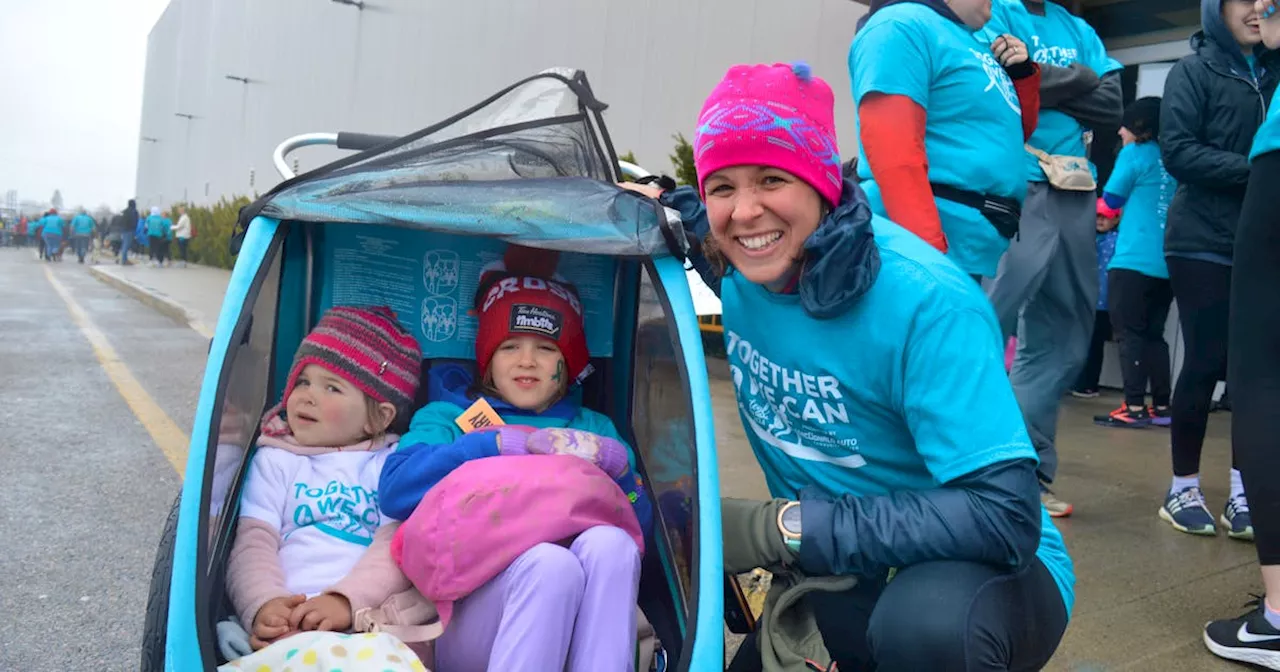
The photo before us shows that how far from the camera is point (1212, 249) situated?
10.6 ft

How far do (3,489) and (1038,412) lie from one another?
390cm

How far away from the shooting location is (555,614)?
164cm

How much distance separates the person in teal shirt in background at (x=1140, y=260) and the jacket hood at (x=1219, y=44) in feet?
4.65

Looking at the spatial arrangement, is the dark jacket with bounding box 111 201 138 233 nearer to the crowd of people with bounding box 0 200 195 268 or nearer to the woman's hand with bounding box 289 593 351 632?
the crowd of people with bounding box 0 200 195 268

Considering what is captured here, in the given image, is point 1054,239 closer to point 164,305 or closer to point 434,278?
point 434,278

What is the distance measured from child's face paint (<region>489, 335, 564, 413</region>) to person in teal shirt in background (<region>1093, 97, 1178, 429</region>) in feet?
12.0

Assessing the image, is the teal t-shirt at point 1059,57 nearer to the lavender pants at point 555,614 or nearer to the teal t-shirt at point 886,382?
the teal t-shirt at point 886,382

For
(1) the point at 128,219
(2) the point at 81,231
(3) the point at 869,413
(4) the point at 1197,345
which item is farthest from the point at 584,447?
(2) the point at 81,231

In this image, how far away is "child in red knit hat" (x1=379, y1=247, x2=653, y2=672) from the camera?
1.64m

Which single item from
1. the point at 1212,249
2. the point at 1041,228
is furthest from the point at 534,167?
the point at 1212,249

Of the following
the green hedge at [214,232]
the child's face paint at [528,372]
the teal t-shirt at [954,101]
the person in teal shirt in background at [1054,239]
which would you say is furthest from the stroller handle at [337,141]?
the green hedge at [214,232]

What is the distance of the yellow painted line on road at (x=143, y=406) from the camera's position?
180 inches

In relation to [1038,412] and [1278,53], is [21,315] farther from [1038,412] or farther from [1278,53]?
[1278,53]

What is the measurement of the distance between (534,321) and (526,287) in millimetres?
108
